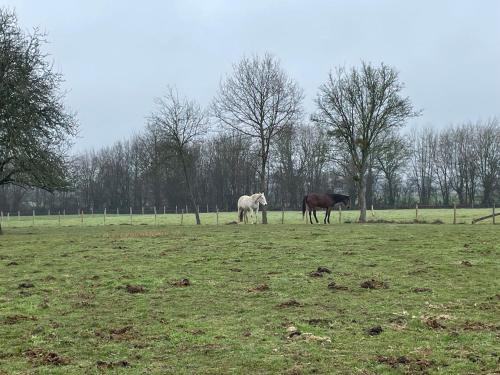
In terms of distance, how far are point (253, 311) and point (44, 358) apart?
3688 mm

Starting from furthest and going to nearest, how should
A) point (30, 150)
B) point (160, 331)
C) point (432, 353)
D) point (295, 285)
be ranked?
1. point (30, 150)
2. point (295, 285)
3. point (160, 331)
4. point (432, 353)

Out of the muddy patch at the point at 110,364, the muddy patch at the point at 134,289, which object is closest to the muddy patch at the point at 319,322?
the muddy patch at the point at 110,364

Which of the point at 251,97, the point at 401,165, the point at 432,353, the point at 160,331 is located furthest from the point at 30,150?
the point at 401,165

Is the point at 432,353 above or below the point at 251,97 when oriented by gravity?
below

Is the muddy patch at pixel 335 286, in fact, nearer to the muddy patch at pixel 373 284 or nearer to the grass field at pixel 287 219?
the muddy patch at pixel 373 284

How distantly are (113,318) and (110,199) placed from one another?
100.0m

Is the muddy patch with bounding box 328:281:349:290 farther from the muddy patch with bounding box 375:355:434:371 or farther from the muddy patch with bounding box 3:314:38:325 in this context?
the muddy patch with bounding box 3:314:38:325

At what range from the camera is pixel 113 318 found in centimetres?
897

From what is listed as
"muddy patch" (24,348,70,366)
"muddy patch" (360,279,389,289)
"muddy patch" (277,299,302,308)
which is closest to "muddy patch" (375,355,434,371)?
"muddy patch" (277,299,302,308)

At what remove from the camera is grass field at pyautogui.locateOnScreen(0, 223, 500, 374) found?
648 cm

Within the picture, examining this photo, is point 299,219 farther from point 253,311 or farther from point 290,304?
point 253,311

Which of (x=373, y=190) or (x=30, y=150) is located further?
(x=373, y=190)

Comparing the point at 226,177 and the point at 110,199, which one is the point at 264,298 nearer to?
the point at 226,177

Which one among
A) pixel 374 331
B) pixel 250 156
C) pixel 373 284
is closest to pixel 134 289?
pixel 373 284
